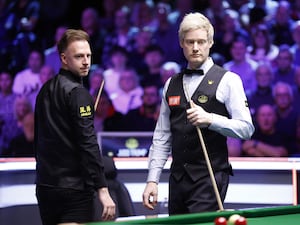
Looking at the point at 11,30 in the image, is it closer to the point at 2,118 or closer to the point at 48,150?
the point at 2,118

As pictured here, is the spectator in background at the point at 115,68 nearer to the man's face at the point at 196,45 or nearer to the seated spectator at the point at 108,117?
the seated spectator at the point at 108,117

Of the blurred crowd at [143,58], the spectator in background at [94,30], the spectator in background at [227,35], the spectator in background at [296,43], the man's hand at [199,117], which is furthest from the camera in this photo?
the spectator in background at [94,30]

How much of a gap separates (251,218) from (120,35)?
5.13 m

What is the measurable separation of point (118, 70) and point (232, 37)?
1274mm

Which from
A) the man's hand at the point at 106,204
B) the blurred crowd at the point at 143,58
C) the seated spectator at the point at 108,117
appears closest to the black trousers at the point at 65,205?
the man's hand at the point at 106,204

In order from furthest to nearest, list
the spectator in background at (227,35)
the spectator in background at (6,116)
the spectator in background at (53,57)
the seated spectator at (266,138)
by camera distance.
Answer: the spectator in background at (53,57), the spectator in background at (6,116), the spectator in background at (227,35), the seated spectator at (266,138)

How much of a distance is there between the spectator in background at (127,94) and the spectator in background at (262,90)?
119 cm

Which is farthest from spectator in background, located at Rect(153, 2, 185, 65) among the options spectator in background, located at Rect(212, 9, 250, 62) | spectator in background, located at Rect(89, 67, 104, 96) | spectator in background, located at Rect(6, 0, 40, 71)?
spectator in background, located at Rect(6, 0, 40, 71)

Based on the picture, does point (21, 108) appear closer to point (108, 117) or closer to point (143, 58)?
point (108, 117)

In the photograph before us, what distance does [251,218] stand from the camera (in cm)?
273

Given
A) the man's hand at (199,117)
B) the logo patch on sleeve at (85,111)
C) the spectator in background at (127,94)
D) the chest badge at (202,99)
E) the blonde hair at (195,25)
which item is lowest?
the spectator in background at (127,94)

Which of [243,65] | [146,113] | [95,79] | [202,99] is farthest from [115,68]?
[202,99]

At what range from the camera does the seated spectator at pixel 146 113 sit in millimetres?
7035

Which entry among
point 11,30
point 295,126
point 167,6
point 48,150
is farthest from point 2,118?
point 48,150
